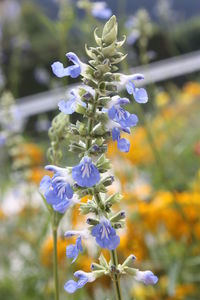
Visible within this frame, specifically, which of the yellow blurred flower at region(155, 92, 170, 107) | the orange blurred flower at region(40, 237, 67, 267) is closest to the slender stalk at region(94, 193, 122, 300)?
the orange blurred flower at region(40, 237, 67, 267)

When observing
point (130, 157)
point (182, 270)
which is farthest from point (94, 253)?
point (130, 157)

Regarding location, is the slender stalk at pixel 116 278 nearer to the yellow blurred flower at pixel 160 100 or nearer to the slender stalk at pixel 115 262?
the slender stalk at pixel 115 262

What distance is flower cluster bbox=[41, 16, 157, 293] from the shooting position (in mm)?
917

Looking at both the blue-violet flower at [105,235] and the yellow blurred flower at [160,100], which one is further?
the yellow blurred flower at [160,100]

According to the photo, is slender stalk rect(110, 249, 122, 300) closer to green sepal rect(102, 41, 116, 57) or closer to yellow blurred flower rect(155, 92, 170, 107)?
green sepal rect(102, 41, 116, 57)

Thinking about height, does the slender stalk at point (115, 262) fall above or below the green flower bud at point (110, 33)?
below

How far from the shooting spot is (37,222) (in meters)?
3.30

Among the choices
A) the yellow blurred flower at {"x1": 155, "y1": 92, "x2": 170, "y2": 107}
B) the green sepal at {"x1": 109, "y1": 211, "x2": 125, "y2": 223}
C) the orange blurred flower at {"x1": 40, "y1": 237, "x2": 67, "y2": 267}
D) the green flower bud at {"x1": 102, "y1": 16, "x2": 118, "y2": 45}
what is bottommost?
the green sepal at {"x1": 109, "y1": 211, "x2": 125, "y2": 223}

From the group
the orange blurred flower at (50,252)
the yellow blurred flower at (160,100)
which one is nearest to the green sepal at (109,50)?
the orange blurred flower at (50,252)

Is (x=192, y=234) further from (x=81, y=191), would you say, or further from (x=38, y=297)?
(x=81, y=191)

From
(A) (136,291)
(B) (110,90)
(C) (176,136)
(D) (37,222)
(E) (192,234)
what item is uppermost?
(C) (176,136)

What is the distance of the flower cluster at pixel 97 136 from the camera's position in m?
0.92

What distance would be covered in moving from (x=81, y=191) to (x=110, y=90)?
0.20 m

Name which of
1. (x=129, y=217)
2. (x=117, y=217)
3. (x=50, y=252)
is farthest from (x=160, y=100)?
(x=117, y=217)
